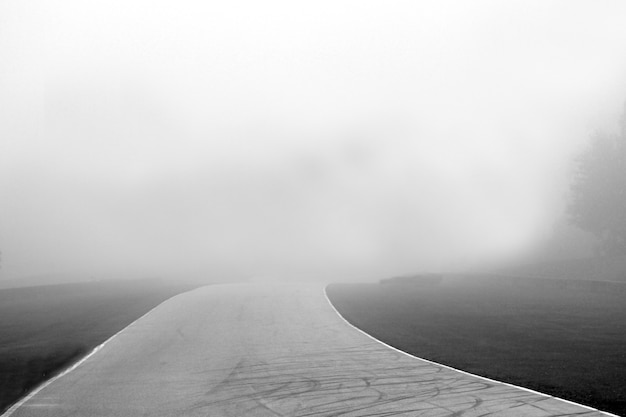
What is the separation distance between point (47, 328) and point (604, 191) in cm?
4950

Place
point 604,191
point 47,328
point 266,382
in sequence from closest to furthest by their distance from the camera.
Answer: point 266,382, point 47,328, point 604,191

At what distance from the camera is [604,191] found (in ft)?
194

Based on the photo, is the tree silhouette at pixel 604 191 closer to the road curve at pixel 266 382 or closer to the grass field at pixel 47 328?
the grass field at pixel 47 328

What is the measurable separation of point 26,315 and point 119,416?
2372 centimetres

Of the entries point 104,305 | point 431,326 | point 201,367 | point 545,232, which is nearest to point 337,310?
point 431,326

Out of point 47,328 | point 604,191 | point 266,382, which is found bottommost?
point 266,382

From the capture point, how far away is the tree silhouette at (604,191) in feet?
191

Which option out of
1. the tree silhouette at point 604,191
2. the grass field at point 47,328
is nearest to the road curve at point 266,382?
the grass field at point 47,328

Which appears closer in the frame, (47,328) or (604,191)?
(47,328)

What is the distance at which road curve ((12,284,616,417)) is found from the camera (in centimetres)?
1130

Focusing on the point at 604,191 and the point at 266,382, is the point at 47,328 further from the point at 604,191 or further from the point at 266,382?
the point at 604,191

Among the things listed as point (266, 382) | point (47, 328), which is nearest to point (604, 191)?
point (47, 328)

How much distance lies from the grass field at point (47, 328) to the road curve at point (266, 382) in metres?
0.81

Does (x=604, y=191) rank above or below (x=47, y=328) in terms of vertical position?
above
